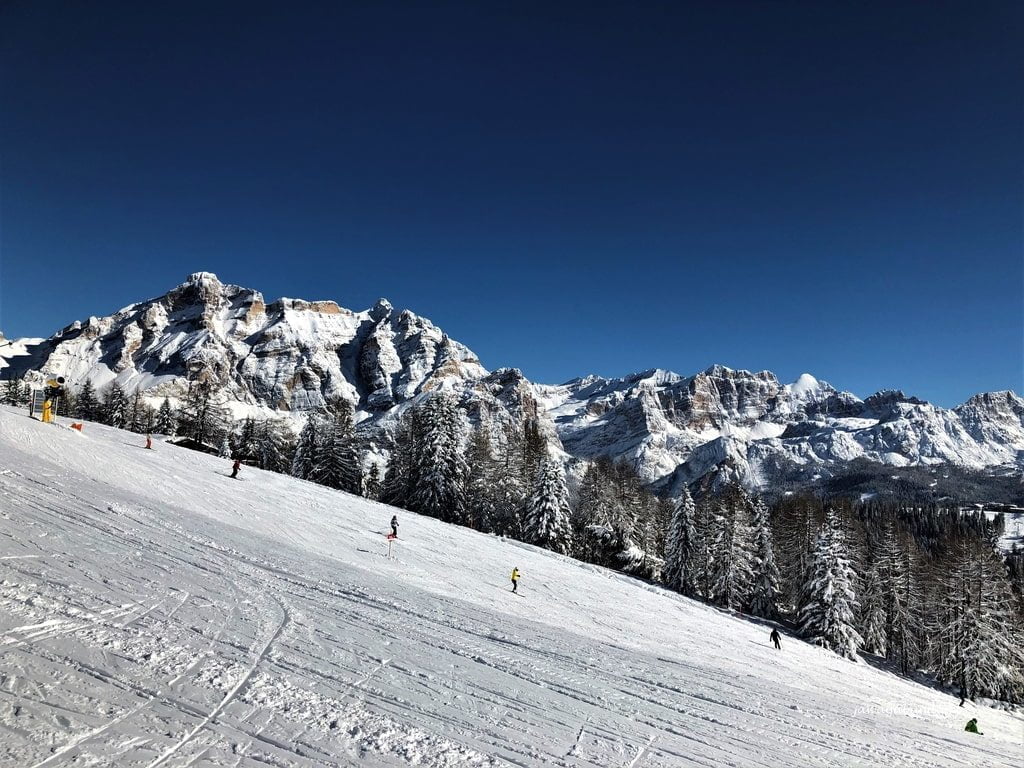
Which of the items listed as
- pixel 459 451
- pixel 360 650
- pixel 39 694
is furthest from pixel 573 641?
pixel 459 451

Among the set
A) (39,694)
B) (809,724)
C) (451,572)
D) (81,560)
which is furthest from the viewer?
(451,572)

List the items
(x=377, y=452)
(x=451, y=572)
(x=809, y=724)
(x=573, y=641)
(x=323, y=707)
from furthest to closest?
(x=377, y=452), (x=451, y=572), (x=573, y=641), (x=809, y=724), (x=323, y=707)

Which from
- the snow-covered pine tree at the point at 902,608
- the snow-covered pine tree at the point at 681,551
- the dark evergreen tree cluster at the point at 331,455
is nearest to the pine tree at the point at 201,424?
the dark evergreen tree cluster at the point at 331,455

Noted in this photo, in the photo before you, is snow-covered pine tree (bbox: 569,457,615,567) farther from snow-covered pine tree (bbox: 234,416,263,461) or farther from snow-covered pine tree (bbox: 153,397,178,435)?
snow-covered pine tree (bbox: 153,397,178,435)

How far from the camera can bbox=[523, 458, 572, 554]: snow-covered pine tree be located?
44.2 meters

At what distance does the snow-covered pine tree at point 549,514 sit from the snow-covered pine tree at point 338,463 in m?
18.0

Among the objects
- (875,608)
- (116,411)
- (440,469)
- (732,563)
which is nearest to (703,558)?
(732,563)

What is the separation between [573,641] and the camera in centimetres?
1639

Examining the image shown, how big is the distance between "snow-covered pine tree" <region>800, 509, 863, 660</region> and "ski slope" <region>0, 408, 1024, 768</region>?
13.7 meters

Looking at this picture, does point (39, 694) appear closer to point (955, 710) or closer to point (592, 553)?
point (955, 710)

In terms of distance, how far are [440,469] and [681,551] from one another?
22067 millimetres

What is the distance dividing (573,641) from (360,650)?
737 centimetres

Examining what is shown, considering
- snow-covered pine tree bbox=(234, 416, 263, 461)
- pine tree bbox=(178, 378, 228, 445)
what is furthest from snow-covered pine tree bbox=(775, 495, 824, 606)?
pine tree bbox=(178, 378, 228, 445)

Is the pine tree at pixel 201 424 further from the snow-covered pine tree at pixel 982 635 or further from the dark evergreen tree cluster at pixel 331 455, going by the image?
the snow-covered pine tree at pixel 982 635
